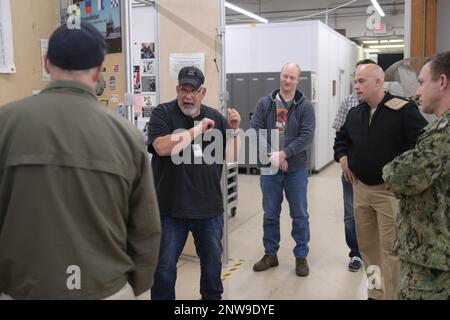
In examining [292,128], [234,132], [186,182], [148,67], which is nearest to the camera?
[186,182]

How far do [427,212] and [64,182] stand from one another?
4.63 feet

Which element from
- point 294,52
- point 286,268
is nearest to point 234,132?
point 286,268

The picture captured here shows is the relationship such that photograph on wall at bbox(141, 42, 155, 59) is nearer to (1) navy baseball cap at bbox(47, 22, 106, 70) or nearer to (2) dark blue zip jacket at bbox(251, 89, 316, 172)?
(2) dark blue zip jacket at bbox(251, 89, 316, 172)

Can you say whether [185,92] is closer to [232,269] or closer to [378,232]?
[378,232]

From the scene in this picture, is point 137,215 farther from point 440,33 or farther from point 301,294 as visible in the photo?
point 440,33

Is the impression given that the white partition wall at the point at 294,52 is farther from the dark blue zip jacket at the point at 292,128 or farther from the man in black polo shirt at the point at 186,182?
the man in black polo shirt at the point at 186,182

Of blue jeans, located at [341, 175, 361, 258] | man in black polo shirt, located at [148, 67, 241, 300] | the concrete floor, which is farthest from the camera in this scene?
blue jeans, located at [341, 175, 361, 258]

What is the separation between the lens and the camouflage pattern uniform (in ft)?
5.99

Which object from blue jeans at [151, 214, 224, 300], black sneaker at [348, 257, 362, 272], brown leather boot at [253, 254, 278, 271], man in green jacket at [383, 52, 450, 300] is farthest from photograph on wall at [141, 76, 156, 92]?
man in green jacket at [383, 52, 450, 300]

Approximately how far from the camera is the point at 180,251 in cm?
275

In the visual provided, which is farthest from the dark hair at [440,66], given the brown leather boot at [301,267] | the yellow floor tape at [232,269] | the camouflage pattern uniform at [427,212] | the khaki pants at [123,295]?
the yellow floor tape at [232,269]

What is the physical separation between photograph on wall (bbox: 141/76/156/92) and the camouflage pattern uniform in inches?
126
